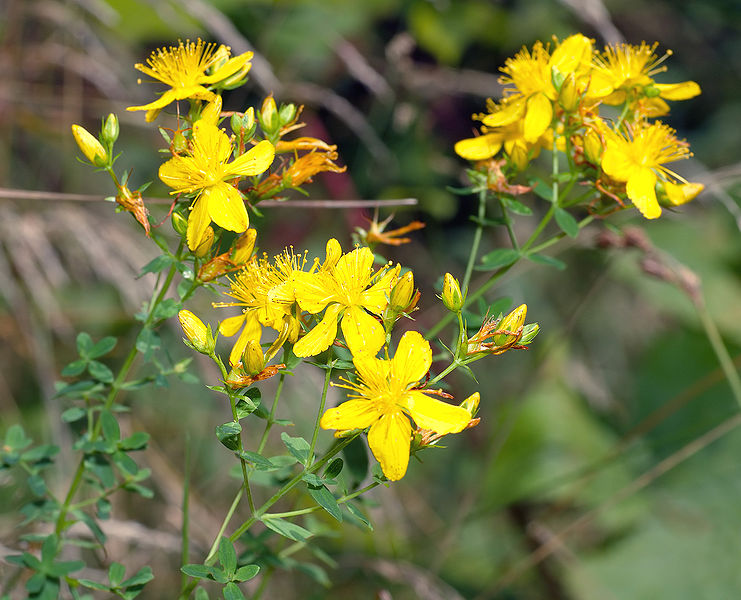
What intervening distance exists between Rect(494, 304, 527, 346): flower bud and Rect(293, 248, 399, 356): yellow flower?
0.14m

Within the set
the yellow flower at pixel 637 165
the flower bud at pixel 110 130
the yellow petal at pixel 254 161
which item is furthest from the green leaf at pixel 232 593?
the yellow flower at pixel 637 165

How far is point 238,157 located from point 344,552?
1.62 metres

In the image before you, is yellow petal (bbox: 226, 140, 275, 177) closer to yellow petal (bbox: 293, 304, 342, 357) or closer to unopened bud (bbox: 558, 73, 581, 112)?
yellow petal (bbox: 293, 304, 342, 357)

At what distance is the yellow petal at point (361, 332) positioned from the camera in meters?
0.80

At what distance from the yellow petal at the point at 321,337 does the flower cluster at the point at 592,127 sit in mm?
383

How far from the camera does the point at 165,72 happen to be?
1.01 meters

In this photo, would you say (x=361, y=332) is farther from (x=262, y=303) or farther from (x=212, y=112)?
(x=212, y=112)

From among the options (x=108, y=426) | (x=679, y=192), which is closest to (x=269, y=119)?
(x=108, y=426)

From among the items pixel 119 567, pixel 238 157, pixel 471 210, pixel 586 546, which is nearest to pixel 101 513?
pixel 119 567

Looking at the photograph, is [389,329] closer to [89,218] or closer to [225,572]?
[225,572]

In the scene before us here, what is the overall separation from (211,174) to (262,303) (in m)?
0.18

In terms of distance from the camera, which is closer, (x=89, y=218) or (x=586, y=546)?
(x=89, y=218)

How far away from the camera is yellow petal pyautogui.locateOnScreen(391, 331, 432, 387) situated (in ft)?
2.63

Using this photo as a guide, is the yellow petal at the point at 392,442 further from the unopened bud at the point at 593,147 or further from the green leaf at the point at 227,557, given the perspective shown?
the unopened bud at the point at 593,147
